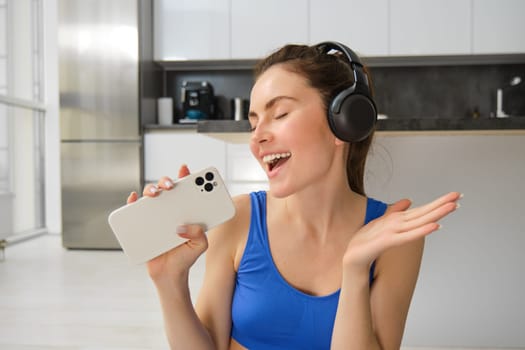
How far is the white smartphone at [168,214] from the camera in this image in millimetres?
774

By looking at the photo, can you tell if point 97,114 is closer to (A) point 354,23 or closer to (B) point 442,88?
(A) point 354,23

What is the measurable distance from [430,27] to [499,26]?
0.52m

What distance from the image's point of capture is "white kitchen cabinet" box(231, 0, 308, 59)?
3.89 meters

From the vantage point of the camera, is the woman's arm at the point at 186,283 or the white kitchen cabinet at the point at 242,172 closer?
the woman's arm at the point at 186,283

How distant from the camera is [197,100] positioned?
4.18 metres

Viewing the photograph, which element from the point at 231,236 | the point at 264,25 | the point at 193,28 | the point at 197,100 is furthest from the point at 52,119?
the point at 231,236

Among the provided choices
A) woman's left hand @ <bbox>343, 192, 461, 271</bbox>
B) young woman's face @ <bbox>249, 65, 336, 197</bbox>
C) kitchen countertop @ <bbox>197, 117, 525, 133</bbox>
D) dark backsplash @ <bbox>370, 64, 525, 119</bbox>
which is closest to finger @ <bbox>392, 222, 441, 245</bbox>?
woman's left hand @ <bbox>343, 192, 461, 271</bbox>

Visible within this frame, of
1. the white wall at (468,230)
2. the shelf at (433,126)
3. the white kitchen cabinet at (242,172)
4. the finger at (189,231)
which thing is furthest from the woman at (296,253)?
the white kitchen cabinet at (242,172)

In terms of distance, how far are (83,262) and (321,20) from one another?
2615mm

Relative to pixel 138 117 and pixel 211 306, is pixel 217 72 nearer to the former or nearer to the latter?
pixel 138 117

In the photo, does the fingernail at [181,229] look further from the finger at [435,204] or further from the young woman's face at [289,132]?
the finger at [435,204]

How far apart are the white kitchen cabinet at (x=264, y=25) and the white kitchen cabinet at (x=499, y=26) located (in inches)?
52.8

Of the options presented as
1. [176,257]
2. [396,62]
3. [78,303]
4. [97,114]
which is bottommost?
[78,303]

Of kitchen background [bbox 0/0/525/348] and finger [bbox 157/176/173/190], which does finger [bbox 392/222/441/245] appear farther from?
kitchen background [bbox 0/0/525/348]
